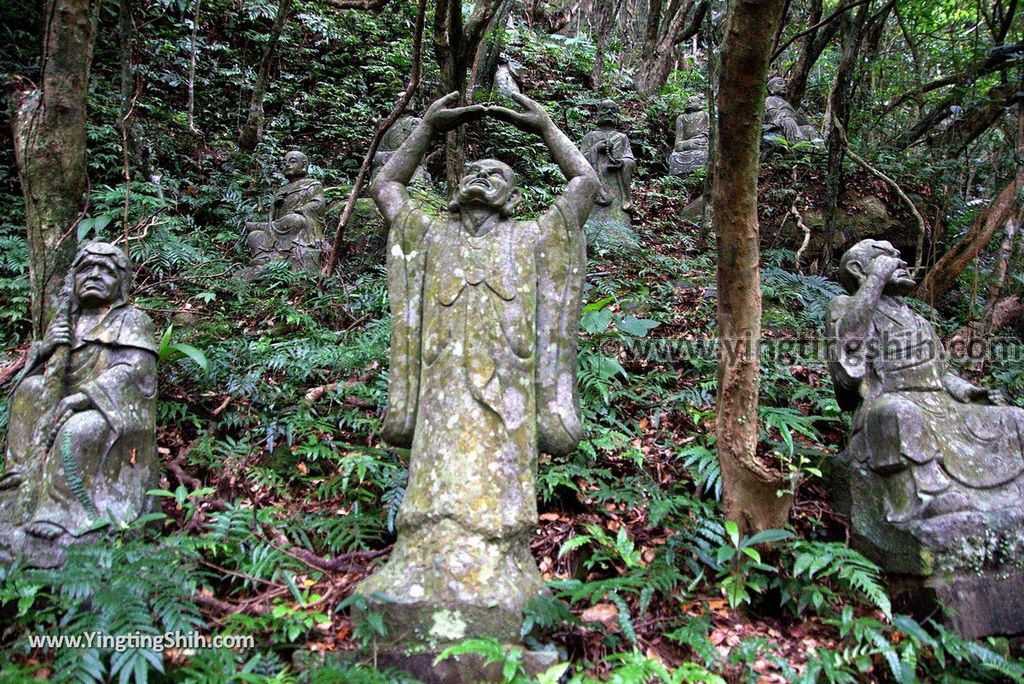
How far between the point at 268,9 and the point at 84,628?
15.6m

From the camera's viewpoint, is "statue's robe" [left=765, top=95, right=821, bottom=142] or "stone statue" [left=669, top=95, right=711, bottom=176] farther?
"stone statue" [left=669, top=95, right=711, bottom=176]

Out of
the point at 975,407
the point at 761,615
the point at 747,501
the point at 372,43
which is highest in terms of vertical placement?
the point at 372,43

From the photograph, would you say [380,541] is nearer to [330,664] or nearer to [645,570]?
[330,664]

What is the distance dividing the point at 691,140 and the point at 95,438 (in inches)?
530

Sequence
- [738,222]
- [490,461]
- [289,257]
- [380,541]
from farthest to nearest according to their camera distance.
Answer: [289,257]
[380,541]
[738,222]
[490,461]

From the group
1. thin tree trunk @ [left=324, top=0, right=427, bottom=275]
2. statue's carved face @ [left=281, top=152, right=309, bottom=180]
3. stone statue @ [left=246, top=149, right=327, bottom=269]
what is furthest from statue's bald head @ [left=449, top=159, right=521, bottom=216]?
statue's carved face @ [left=281, top=152, right=309, bottom=180]

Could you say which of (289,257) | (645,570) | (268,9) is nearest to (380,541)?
(645,570)

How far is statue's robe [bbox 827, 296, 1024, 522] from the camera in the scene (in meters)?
4.17

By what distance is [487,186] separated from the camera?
170 inches

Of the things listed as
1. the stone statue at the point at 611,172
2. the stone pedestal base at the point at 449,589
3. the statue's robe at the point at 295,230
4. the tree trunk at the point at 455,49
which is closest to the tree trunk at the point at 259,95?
the statue's robe at the point at 295,230

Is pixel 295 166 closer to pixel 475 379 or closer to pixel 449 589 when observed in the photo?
pixel 475 379

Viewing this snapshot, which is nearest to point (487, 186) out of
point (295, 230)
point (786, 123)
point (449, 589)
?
point (449, 589)

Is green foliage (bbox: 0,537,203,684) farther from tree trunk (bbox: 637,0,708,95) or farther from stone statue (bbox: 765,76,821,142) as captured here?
tree trunk (bbox: 637,0,708,95)

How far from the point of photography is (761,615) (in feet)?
13.8
